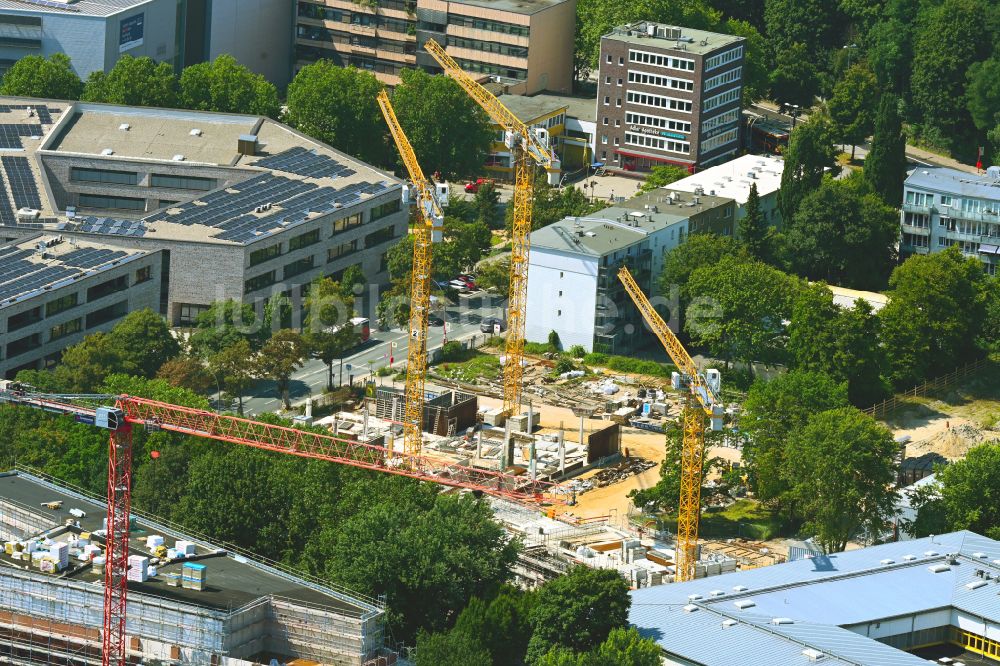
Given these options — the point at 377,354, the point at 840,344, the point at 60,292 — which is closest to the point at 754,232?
the point at 840,344

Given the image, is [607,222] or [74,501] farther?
[607,222]

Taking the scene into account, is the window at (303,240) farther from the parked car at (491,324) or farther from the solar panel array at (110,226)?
the parked car at (491,324)

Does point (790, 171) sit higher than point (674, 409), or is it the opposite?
point (790, 171)

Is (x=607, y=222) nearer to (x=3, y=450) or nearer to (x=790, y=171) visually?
(x=790, y=171)

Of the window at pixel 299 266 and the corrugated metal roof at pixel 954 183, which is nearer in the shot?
the window at pixel 299 266

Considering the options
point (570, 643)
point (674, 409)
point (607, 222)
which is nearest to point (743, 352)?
point (674, 409)

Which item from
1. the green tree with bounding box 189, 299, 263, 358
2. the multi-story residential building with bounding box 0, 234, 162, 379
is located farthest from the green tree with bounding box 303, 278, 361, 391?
the multi-story residential building with bounding box 0, 234, 162, 379

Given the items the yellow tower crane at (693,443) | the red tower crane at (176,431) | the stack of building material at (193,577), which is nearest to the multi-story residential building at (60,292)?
the red tower crane at (176,431)
